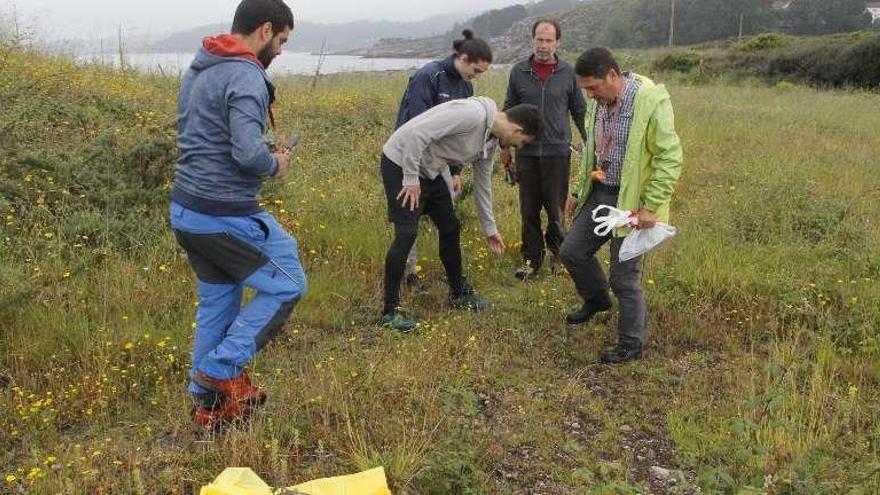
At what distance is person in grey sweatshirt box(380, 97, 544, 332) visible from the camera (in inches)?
166

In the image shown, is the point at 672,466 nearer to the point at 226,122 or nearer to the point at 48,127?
the point at 226,122

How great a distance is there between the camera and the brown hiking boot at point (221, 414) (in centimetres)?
319

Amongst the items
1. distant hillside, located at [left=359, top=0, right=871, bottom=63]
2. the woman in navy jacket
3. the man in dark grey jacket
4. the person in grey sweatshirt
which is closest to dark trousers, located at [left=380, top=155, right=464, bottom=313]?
the person in grey sweatshirt

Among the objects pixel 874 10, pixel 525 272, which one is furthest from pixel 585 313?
pixel 874 10

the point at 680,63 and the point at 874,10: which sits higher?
the point at 874,10

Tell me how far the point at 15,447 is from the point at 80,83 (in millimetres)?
6675

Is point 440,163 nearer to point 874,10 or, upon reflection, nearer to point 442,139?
point 442,139

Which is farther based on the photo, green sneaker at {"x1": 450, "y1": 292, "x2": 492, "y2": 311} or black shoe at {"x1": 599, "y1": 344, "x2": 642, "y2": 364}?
green sneaker at {"x1": 450, "y1": 292, "x2": 492, "y2": 311}

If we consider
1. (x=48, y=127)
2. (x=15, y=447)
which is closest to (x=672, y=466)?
(x=15, y=447)

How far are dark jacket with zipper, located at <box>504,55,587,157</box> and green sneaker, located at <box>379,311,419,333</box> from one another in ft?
5.57

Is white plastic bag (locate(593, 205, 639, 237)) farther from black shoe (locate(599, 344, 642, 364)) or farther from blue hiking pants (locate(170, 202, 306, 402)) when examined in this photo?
blue hiking pants (locate(170, 202, 306, 402))

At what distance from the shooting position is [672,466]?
3.25m

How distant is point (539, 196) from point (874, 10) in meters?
83.8

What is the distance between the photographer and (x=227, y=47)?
2.84 metres
